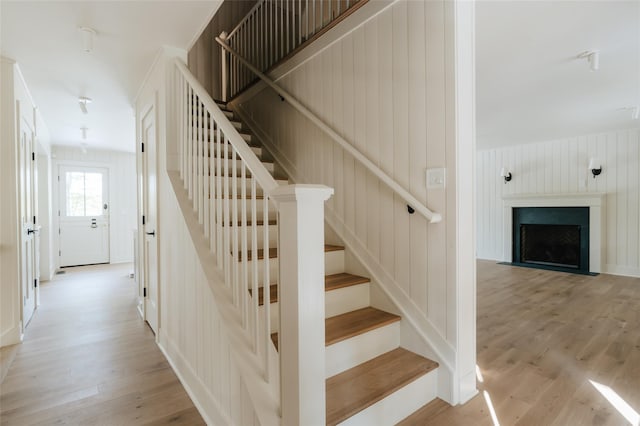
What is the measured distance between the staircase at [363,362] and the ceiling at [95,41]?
86 cm

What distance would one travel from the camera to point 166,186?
7.67ft

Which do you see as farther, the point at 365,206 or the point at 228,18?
the point at 228,18

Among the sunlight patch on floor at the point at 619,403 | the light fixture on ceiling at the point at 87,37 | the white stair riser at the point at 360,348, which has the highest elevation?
the light fixture on ceiling at the point at 87,37

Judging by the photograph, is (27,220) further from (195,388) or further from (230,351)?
(230,351)

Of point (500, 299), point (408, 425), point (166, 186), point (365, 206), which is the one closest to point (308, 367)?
point (408, 425)

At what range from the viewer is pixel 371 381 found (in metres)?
1.60

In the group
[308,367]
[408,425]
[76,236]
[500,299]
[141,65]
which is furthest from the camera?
[76,236]

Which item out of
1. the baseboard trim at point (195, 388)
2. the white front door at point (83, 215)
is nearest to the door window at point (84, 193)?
the white front door at point (83, 215)

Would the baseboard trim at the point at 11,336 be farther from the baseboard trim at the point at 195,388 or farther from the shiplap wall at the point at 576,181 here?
the shiplap wall at the point at 576,181

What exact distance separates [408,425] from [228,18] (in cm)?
568

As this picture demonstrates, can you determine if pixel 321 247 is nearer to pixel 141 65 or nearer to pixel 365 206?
pixel 365 206

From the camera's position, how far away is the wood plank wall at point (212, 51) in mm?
4879

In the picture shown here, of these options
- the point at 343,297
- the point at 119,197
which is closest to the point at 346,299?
the point at 343,297

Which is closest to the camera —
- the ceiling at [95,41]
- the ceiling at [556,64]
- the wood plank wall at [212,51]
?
the ceiling at [95,41]
